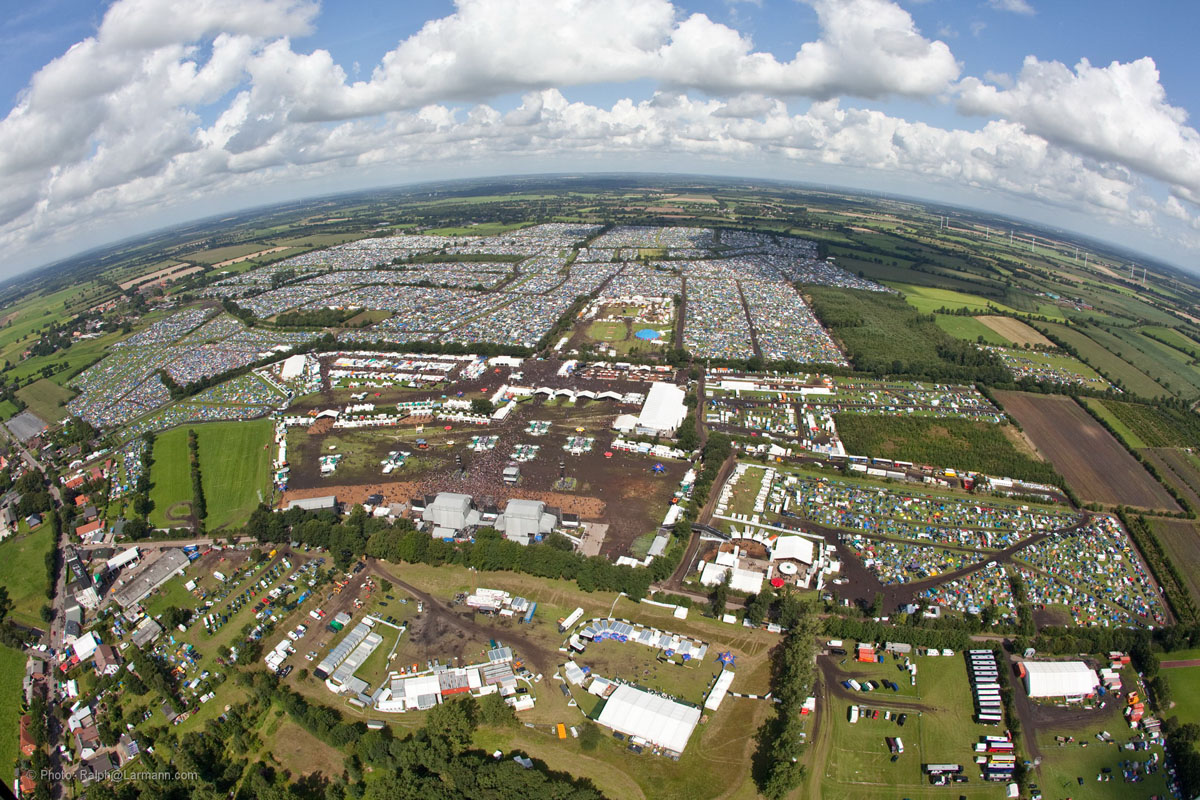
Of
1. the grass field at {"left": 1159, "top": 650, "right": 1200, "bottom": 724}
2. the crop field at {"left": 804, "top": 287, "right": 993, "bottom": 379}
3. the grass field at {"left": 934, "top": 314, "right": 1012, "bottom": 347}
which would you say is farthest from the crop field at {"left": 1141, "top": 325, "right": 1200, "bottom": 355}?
the grass field at {"left": 1159, "top": 650, "right": 1200, "bottom": 724}

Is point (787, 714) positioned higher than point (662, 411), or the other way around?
point (662, 411)

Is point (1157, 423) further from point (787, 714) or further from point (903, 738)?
point (787, 714)

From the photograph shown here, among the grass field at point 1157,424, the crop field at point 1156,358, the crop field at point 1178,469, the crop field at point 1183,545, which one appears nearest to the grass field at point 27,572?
the crop field at point 1183,545

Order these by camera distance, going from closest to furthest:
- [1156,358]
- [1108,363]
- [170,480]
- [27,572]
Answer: [27,572], [170,480], [1108,363], [1156,358]

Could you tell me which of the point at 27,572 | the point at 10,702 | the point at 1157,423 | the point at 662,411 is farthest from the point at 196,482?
the point at 1157,423

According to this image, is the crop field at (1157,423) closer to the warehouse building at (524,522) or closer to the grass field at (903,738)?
the grass field at (903,738)

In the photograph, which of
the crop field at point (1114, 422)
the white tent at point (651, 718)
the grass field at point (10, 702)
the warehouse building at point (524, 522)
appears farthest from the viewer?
the crop field at point (1114, 422)
